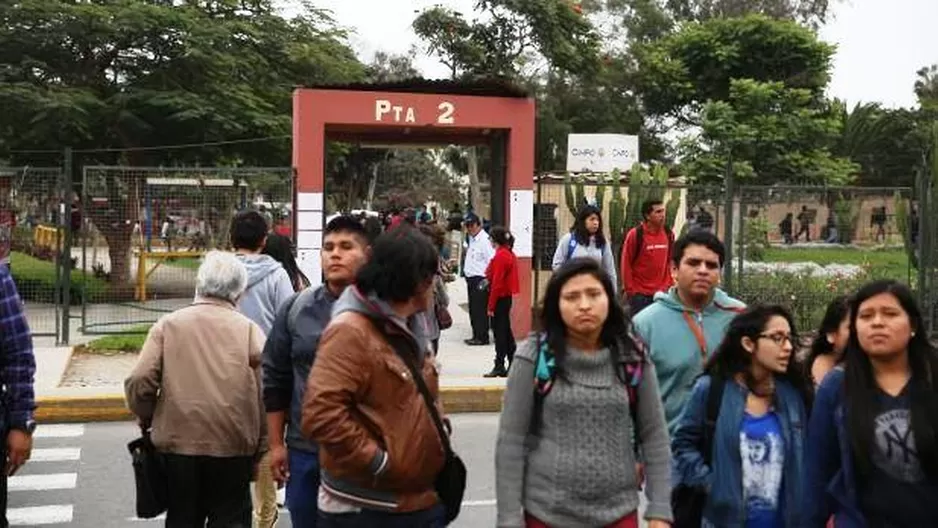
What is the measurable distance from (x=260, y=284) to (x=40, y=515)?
7.61 feet

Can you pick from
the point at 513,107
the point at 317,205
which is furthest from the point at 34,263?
the point at 513,107

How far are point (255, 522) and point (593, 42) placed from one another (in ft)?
115

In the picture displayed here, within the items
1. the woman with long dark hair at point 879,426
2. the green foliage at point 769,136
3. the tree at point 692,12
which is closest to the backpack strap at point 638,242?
the woman with long dark hair at point 879,426

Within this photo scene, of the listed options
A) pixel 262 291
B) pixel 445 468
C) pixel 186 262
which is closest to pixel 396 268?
pixel 445 468

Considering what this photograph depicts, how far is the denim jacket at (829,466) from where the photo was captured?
3.49 metres

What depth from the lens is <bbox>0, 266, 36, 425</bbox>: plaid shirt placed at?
467 centimetres

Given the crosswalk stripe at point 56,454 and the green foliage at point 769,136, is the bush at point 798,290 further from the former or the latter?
the green foliage at point 769,136

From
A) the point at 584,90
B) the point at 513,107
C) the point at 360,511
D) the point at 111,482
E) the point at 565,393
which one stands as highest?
the point at 584,90

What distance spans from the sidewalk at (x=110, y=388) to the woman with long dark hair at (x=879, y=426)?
726cm

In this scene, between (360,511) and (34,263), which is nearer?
(360,511)

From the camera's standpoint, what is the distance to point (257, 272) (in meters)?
6.27

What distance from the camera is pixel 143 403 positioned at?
195 inches

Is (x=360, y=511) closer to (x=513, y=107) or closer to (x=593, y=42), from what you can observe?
(x=513, y=107)

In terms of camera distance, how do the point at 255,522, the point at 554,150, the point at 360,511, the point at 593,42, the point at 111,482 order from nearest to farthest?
the point at 360,511 < the point at 255,522 < the point at 111,482 < the point at 593,42 < the point at 554,150
